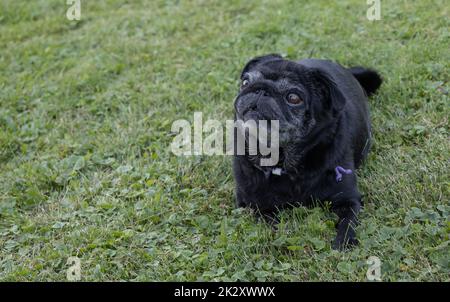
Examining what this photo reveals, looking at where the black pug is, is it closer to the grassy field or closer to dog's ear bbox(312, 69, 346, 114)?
dog's ear bbox(312, 69, 346, 114)

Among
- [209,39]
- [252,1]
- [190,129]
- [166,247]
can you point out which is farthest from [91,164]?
[252,1]

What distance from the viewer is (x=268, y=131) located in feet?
12.8

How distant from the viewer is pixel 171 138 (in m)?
5.49

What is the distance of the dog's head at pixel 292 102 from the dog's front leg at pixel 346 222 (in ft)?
1.41

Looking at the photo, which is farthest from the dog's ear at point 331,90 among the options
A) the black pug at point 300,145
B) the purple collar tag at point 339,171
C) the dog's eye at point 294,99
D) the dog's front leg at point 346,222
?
the dog's front leg at point 346,222

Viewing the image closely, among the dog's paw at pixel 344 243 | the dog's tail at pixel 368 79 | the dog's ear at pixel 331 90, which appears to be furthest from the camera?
the dog's tail at pixel 368 79

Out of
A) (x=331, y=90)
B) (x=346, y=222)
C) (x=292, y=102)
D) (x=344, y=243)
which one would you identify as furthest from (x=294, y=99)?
(x=344, y=243)

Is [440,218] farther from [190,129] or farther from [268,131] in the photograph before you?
[190,129]

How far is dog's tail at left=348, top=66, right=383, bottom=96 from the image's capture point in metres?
5.49

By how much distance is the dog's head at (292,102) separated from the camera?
3889 mm

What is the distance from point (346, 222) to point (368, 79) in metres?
1.96

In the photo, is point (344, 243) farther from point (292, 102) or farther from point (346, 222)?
point (292, 102)

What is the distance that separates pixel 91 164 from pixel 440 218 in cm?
287

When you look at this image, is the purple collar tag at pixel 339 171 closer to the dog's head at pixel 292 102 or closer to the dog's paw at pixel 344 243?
the dog's head at pixel 292 102
